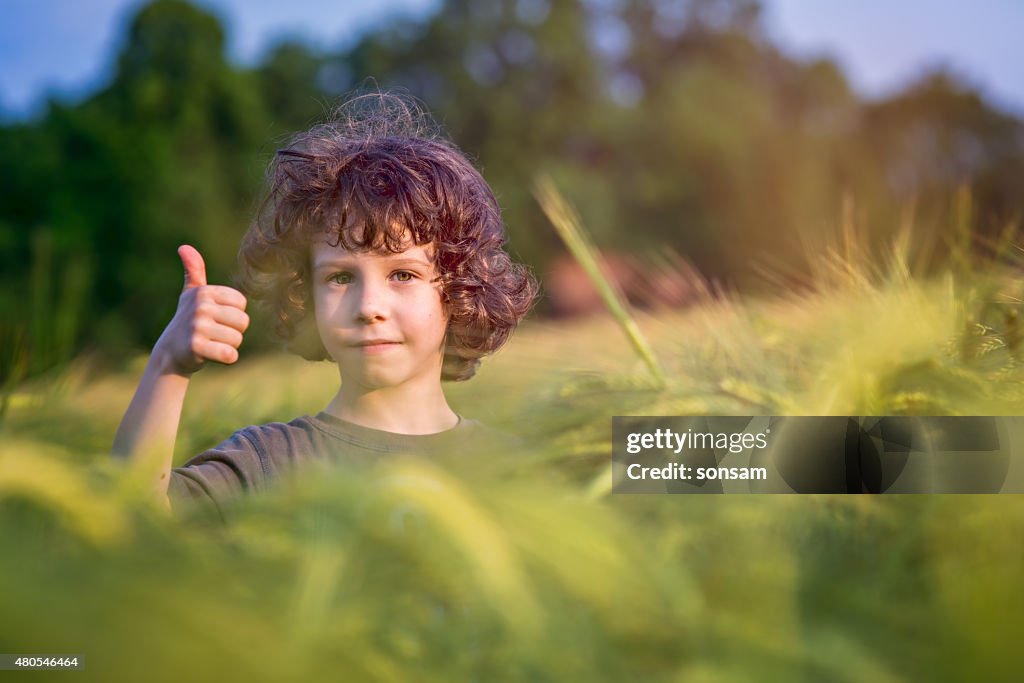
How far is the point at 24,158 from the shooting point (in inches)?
303

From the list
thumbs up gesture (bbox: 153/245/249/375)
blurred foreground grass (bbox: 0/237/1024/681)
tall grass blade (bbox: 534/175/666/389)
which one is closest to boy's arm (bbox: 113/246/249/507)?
thumbs up gesture (bbox: 153/245/249/375)

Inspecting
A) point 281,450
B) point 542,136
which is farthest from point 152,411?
point 542,136

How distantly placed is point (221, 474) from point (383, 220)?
0.25m

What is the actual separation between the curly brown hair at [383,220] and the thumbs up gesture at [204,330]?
0.17m

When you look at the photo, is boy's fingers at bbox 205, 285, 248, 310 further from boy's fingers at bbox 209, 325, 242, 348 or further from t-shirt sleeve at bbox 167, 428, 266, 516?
t-shirt sleeve at bbox 167, 428, 266, 516

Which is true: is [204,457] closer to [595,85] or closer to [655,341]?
[655,341]

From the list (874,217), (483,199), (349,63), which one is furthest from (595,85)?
(483,199)

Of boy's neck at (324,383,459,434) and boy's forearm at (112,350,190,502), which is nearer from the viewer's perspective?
boy's forearm at (112,350,190,502)

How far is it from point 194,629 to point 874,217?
33.5 feet

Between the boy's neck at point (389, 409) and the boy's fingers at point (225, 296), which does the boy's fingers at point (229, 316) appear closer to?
the boy's fingers at point (225, 296)

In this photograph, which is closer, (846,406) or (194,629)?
(194,629)

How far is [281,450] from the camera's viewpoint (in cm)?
71

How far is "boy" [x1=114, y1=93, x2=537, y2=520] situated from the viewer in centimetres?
58

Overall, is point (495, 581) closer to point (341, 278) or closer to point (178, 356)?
point (178, 356)
